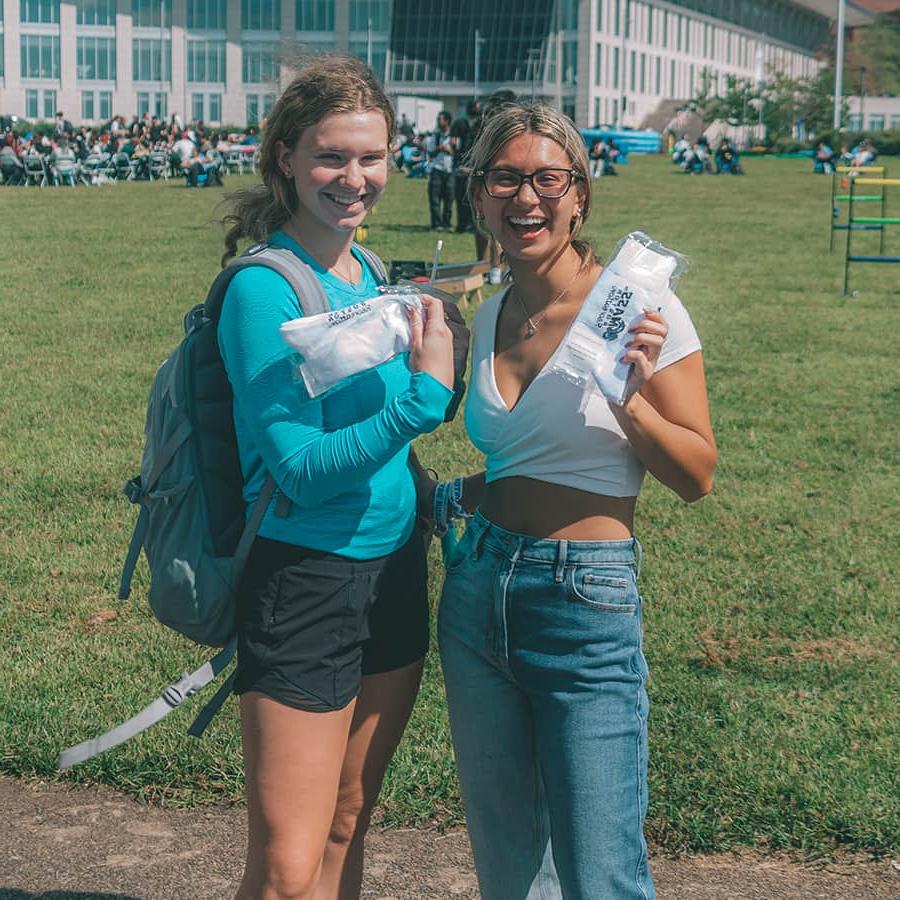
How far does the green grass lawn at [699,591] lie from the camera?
436cm

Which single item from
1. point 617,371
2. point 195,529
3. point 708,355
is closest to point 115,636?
point 195,529

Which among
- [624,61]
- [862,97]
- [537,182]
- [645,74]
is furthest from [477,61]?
[537,182]

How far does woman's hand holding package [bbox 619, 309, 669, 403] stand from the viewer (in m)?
2.54

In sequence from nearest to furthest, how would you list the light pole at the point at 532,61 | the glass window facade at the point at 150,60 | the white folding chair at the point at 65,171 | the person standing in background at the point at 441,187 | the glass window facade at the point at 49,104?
1. the person standing in background at the point at 441,187
2. the white folding chair at the point at 65,171
3. the glass window facade at the point at 49,104
4. the glass window facade at the point at 150,60
5. the light pole at the point at 532,61

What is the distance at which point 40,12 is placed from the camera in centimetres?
10562

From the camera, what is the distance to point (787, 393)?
10.7 meters

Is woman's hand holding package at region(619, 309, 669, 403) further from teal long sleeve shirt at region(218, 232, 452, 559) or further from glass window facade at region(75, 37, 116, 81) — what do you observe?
glass window facade at region(75, 37, 116, 81)

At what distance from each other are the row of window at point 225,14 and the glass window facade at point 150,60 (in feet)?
4.39

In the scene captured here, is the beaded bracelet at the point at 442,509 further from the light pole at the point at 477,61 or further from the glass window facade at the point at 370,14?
the glass window facade at the point at 370,14

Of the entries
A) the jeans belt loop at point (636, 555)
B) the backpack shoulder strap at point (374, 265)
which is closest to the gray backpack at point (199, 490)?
the backpack shoulder strap at point (374, 265)

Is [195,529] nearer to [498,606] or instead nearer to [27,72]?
[498,606]

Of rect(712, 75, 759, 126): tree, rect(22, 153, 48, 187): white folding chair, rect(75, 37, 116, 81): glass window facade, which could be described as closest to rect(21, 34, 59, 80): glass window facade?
rect(75, 37, 116, 81): glass window facade

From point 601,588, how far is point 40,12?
111m

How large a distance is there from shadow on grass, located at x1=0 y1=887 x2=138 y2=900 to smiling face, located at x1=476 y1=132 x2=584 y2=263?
1.98 m
